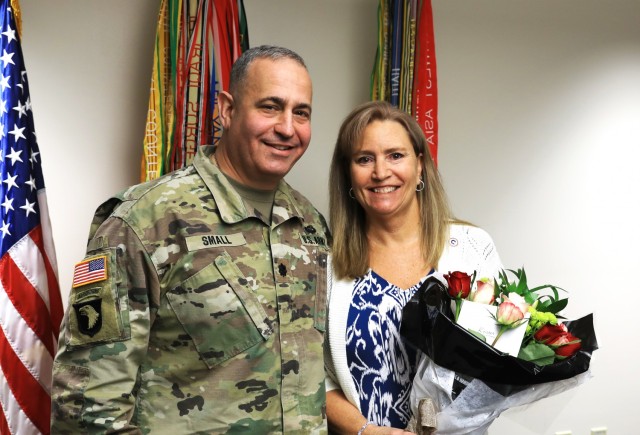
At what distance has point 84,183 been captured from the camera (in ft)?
8.46

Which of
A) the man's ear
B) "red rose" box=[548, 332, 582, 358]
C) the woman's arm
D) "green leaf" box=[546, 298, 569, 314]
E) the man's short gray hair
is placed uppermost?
the man's short gray hair

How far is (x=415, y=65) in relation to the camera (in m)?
2.80

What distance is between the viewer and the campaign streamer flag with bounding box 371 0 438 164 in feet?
9.12

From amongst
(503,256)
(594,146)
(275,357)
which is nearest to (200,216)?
(275,357)

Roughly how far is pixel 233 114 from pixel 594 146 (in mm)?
2620

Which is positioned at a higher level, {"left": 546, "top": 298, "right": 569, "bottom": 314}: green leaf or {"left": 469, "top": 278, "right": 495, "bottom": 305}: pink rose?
{"left": 469, "top": 278, "right": 495, "bottom": 305}: pink rose

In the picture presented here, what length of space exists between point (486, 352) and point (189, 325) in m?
0.72

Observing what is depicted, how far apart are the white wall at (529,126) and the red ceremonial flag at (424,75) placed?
0.37m

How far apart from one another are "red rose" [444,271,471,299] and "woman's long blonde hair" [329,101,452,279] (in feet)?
0.92

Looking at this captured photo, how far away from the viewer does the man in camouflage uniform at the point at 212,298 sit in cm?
142

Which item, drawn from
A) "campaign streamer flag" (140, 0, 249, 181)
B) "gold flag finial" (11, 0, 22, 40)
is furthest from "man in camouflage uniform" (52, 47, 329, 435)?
"gold flag finial" (11, 0, 22, 40)

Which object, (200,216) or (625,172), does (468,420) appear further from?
(625,172)

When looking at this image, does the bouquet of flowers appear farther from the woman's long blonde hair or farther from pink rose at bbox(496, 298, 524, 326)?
the woman's long blonde hair

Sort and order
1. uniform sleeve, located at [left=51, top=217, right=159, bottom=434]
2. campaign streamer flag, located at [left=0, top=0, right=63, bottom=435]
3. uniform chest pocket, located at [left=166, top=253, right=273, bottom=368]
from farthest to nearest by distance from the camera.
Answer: campaign streamer flag, located at [left=0, top=0, right=63, bottom=435]
uniform chest pocket, located at [left=166, top=253, right=273, bottom=368]
uniform sleeve, located at [left=51, top=217, right=159, bottom=434]
